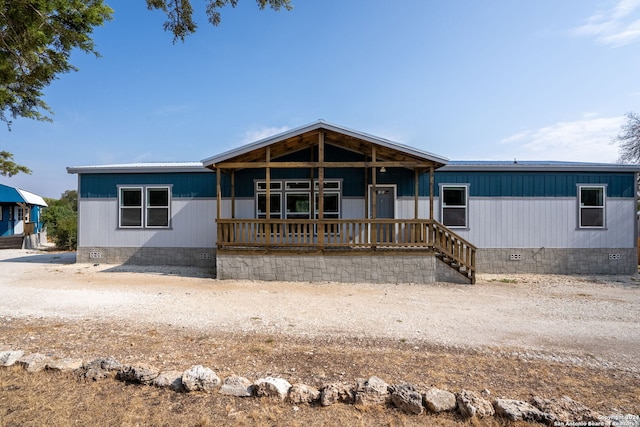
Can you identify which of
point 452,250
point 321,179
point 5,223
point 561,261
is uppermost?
point 321,179

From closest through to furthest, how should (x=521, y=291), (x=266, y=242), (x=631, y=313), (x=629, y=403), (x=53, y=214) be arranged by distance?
(x=629, y=403) < (x=631, y=313) < (x=521, y=291) < (x=266, y=242) < (x=53, y=214)

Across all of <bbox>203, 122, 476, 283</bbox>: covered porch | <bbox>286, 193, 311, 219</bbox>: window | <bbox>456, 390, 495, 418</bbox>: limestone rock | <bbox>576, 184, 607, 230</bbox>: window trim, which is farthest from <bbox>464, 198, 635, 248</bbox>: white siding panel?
<bbox>456, 390, 495, 418</bbox>: limestone rock

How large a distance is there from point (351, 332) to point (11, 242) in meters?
21.6

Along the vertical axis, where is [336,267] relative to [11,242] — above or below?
below

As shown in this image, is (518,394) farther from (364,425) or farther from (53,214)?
(53,214)

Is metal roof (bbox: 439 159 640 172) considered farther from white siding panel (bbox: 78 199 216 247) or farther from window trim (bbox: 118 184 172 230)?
window trim (bbox: 118 184 172 230)

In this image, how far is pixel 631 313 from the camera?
597cm

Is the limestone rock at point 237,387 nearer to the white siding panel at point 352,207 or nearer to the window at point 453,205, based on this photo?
the white siding panel at point 352,207

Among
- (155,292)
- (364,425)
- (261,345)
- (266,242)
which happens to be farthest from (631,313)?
(155,292)

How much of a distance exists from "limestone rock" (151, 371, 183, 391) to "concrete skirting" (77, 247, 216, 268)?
26.3ft

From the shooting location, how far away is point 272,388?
294 cm

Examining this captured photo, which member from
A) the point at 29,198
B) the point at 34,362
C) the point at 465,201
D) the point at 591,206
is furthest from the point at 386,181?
the point at 29,198

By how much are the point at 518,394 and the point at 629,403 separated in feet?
3.07

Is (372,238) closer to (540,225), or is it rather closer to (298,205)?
(298,205)
